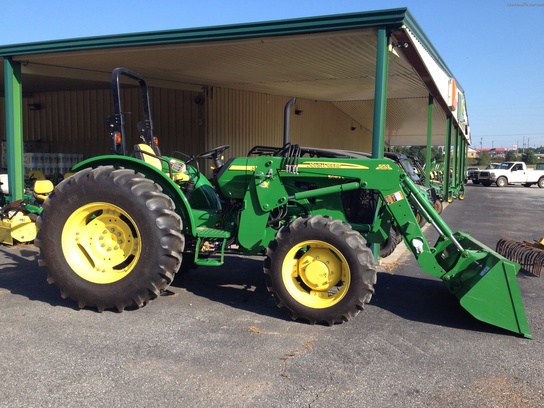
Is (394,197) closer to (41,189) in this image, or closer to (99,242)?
(99,242)

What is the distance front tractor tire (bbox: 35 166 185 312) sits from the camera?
4180mm

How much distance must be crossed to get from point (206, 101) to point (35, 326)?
8959 millimetres

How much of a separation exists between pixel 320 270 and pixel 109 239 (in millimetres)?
2010

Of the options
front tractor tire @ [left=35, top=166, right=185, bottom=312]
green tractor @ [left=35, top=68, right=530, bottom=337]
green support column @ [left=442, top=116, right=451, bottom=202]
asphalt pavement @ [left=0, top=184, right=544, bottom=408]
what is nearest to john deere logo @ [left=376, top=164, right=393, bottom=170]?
green tractor @ [left=35, top=68, right=530, bottom=337]

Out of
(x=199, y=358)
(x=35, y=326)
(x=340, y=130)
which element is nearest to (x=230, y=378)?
(x=199, y=358)

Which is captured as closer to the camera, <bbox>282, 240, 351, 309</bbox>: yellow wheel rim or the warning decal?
<bbox>282, 240, 351, 309</bbox>: yellow wheel rim

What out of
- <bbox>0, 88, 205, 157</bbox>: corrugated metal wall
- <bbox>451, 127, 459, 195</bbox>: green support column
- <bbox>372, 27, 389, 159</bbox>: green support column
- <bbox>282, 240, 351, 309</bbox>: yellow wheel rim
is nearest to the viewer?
<bbox>282, 240, 351, 309</bbox>: yellow wheel rim

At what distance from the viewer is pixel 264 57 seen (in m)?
8.12

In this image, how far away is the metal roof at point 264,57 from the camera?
6250 mm

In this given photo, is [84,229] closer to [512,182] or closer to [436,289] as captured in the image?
[436,289]

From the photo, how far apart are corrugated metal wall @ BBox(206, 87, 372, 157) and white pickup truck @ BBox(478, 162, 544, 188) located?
50.3ft

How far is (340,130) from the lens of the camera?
65.1 feet

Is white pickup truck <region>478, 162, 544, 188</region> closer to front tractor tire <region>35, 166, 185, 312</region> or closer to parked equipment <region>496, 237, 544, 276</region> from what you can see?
parked equipment <region>496, 237, 544, 276</region>

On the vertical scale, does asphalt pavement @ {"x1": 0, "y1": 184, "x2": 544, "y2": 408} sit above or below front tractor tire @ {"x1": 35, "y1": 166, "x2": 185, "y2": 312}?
below
